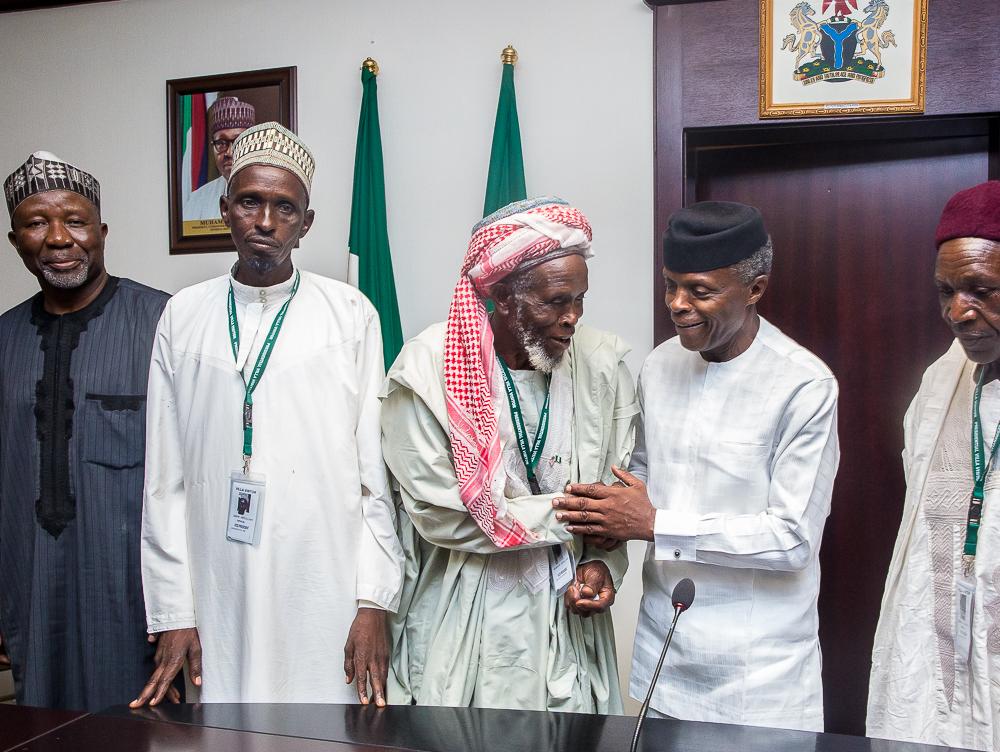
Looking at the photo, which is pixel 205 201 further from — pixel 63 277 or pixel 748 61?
pixel 748 61

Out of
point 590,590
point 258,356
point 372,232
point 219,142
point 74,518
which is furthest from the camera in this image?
point 219,142

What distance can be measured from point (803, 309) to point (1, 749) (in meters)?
2.95

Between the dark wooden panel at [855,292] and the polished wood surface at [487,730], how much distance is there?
6.98ft

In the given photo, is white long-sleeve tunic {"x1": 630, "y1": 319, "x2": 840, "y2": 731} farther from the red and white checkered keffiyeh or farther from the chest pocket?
the chest pocket

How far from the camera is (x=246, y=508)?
6.40 feet

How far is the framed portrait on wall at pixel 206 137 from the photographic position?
3676 mm

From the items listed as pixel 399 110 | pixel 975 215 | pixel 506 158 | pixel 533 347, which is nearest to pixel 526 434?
pixel 533 347

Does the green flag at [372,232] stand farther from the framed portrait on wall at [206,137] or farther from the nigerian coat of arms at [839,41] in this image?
the nigerian coat of arms at [839,41]

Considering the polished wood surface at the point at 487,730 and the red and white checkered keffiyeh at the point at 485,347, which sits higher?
the red and white checkered keffiyeh at the point at 485,347

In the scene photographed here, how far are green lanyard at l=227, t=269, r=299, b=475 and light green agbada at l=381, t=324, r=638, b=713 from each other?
30 centimetres

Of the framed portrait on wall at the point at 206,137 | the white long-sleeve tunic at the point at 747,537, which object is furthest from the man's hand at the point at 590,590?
the framed portrait on wall at the point at 206,137

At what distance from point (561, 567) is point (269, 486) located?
678 mm

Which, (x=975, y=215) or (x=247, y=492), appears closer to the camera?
(x=975, y=215)

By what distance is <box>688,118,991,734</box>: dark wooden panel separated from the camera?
10.7 ft
